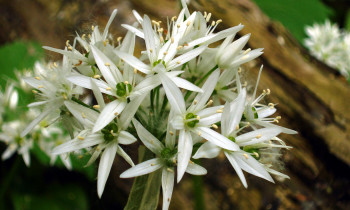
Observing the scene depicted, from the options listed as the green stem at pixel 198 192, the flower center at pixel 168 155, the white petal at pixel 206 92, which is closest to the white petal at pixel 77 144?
the flower center at pixel 168 155

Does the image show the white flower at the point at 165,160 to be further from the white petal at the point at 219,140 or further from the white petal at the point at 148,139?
the white petal at the point at 219,140

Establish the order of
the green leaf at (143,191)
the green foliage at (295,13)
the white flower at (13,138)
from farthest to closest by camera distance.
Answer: the green foliage at (295,13)
the white flower at (13,138)
the green leaf at (143,191)

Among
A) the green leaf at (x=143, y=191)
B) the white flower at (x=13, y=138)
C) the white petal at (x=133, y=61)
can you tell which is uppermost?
the white petal at (x=133, y=61)

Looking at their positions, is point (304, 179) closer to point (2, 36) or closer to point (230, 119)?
point (230, 119)

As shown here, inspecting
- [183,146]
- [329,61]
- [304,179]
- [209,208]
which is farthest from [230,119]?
[329,61]

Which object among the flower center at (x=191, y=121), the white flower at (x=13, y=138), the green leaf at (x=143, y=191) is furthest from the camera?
the white flower at (x=13, y=138)

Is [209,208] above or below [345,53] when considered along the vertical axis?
below

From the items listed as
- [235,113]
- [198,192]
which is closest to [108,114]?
[235,113]
